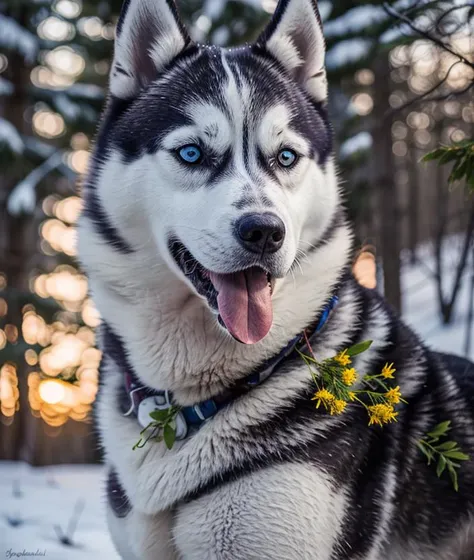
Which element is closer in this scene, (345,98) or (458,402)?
(458,402)

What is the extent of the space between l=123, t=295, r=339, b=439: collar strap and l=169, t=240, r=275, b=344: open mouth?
0.69 feet

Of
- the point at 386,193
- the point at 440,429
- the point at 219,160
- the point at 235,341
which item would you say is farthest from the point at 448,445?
the point at 386,193

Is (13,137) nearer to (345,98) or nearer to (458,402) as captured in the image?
(345,98)

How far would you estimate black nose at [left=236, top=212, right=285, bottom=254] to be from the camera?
222 cm

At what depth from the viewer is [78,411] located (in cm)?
1827

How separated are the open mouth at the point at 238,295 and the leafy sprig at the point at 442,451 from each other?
718 mm

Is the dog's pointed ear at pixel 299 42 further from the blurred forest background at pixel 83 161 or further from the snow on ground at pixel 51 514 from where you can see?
the blurred forest background at pixel 83 161

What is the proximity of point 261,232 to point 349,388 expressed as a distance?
0.66 metres

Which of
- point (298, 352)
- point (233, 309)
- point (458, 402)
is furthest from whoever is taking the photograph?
point (458, 402)

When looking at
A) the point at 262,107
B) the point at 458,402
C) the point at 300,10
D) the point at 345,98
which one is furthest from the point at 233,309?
the point at 345,98

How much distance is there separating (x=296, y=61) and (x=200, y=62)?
425 mm

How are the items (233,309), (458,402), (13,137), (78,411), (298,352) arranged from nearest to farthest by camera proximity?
(233,309) < (298,352) < (458,402) < (13,137) < (78,411)

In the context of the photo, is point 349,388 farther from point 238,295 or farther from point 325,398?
point 238,295

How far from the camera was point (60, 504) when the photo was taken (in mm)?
5125
